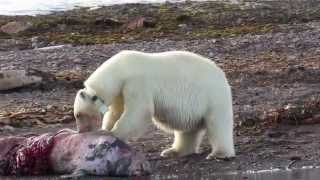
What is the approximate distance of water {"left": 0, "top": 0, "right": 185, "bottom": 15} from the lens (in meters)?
38.4

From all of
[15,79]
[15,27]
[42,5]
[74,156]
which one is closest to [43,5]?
[42,5]

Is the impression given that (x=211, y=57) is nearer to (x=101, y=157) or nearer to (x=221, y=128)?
(x=221, y=128)

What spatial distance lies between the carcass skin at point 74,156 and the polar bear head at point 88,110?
154mm

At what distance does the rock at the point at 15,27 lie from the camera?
28.9 metres

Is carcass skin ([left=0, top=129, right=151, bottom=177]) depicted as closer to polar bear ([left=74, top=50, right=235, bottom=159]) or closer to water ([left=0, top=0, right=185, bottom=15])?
polar bear ([left=74, top=50, right=235, bottom=159])

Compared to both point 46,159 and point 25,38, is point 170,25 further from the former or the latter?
point 46,159

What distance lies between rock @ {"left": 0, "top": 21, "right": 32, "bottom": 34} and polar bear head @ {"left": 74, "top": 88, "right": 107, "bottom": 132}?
18.2 meters

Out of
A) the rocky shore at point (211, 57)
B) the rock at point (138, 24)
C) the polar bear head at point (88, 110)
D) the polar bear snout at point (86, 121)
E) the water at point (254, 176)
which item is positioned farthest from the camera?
the rock at point (138, 24)

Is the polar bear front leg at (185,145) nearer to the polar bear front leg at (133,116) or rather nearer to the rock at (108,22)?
the polar bear front leg at (133,116)

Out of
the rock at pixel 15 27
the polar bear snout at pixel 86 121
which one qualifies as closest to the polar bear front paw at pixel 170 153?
the polar bear snout at pixel 86 121

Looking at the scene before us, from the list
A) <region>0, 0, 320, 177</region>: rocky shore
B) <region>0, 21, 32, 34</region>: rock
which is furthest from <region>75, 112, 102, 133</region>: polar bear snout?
<region>0, 21, 32, 34</region>: rock

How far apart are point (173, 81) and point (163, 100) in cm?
24

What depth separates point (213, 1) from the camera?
37.5m

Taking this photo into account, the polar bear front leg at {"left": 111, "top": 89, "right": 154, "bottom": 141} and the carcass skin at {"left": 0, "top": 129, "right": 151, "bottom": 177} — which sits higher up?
the polar bear front leg at {"left": 111, "top": 89, "right": 154, "bottom": 141}
